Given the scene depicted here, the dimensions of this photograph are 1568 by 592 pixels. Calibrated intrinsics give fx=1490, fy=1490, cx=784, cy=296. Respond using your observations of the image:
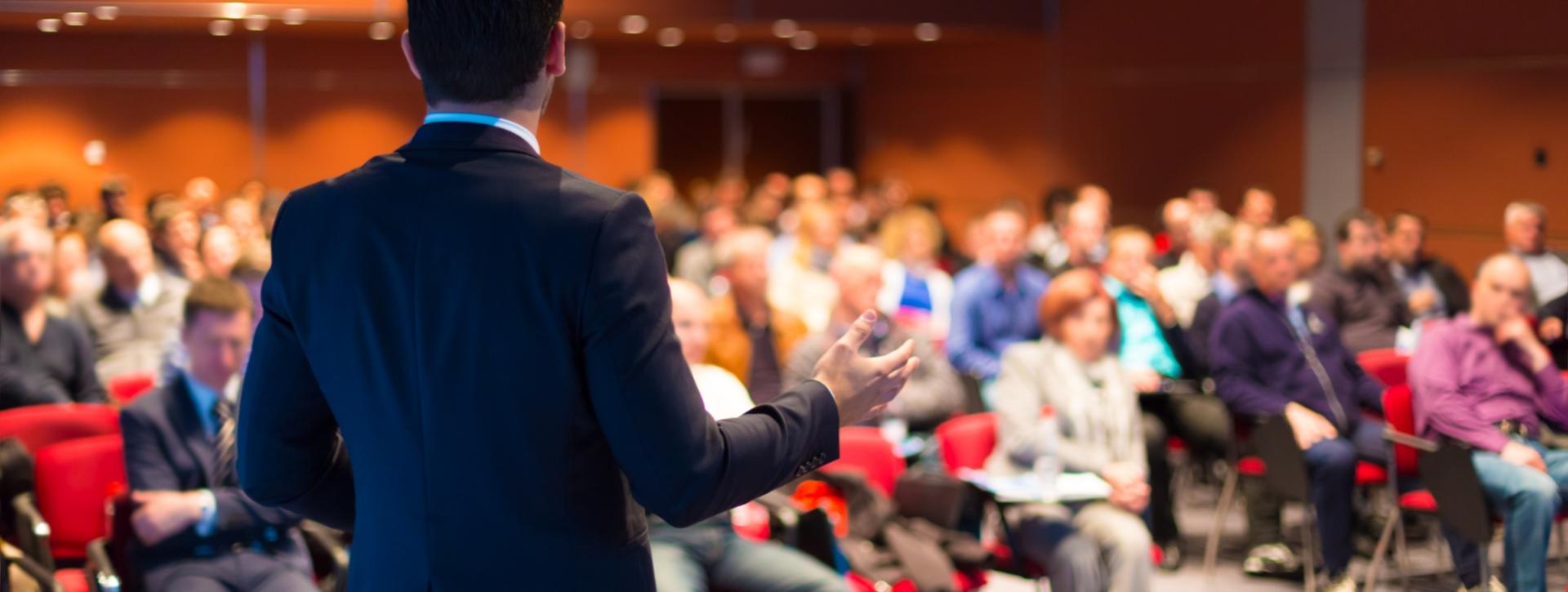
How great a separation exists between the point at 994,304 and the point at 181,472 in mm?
4431

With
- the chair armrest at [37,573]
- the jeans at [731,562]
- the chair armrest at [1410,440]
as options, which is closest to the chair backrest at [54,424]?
the chair armrest at [37,573]

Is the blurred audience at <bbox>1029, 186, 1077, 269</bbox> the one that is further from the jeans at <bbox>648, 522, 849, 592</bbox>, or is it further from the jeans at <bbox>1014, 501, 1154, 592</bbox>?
the jeans at <bbox>648, 522, 849, 592</bbox>

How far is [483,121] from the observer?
148cm

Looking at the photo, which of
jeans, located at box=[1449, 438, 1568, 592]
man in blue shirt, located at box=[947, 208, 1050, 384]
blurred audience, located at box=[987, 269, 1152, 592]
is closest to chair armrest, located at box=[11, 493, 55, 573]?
blurred audience, located at box=[987, 269, 1152, 592]

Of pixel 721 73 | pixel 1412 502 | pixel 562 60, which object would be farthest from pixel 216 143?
pixel 562 60

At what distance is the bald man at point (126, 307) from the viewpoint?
641cm

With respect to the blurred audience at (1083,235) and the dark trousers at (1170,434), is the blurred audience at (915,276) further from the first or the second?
the dark trousers at (1170,434)

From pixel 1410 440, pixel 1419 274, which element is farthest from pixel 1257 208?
pixel 1410 440

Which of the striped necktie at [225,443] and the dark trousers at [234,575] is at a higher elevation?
the striped necktie at [225,443]

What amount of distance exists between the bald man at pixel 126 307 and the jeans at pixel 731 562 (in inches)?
141

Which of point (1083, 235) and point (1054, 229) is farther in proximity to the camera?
point (1054, 229)

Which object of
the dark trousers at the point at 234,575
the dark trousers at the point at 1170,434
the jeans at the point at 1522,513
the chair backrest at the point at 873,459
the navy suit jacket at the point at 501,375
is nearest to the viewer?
the navy suit jacket at the point at 501,375

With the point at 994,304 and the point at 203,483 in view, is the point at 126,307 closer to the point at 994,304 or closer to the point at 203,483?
the point at 203,483

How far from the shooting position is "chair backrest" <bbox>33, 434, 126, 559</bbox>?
4113mm
